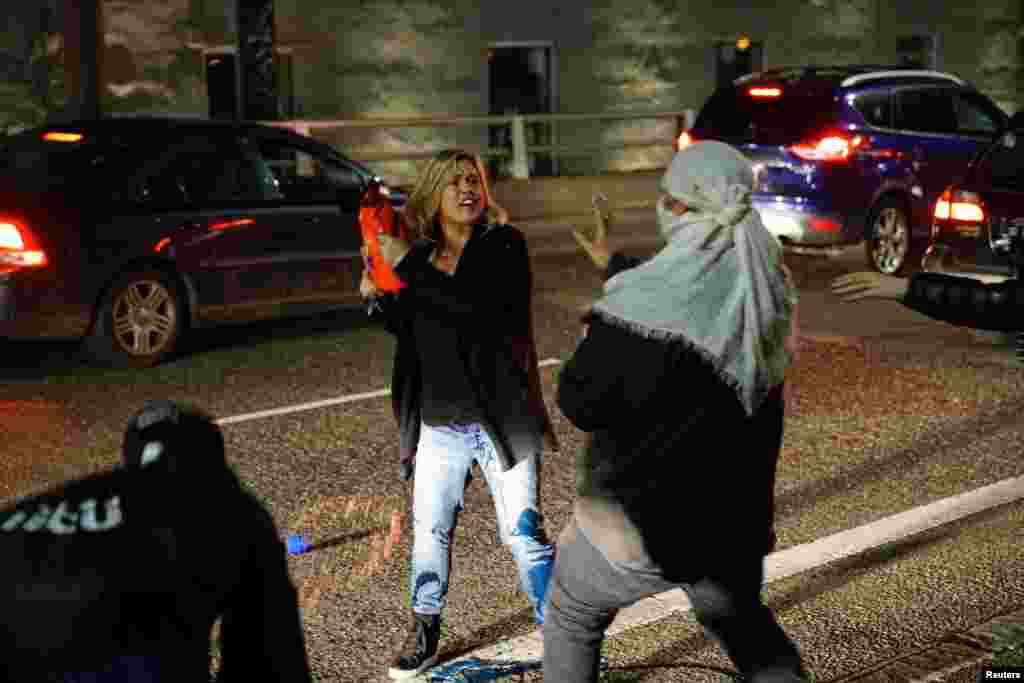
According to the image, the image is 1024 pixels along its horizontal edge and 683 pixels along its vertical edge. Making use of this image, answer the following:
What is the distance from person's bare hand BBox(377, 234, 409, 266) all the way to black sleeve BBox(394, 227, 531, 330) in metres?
0.04

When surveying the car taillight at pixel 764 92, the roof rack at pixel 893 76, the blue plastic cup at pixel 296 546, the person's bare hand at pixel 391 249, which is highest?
the roof rack at pixel 893 76

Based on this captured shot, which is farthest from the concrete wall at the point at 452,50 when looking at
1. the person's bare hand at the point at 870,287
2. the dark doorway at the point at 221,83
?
the person's bare hand at the point at 870,287

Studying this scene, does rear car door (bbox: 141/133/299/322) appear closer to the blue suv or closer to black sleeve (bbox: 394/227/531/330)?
the blue suv

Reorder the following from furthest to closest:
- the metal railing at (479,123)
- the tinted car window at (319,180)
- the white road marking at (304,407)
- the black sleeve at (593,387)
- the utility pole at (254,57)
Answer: the metal railing at (479,123)
the utility pole at (254,57)
the tinted car window at (319,180)
the white road marking at (304,407)
the black sleeve at (593,387)

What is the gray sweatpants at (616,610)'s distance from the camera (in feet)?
11.8

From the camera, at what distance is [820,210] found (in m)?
13.6

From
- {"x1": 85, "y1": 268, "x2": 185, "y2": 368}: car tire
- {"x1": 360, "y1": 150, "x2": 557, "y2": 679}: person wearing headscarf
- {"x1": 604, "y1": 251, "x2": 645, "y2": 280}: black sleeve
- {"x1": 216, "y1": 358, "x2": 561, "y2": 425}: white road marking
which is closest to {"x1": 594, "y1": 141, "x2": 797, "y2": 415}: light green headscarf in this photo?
{"x1": 604, "y1": 251, "x2": 645, "y2": 280}: black sleeve

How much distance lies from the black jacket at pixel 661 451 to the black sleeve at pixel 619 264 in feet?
0.88

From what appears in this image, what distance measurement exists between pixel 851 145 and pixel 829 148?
199mm

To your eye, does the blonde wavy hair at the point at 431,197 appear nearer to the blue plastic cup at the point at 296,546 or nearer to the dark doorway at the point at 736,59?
the blue plastic cup at the point at 296,546

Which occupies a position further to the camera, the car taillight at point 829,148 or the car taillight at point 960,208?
the car taillight at point 829,148

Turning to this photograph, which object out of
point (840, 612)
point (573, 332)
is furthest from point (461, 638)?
point (573, 332)

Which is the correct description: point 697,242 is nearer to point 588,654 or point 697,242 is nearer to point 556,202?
point 588,654

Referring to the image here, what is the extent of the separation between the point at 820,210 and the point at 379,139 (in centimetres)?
860
